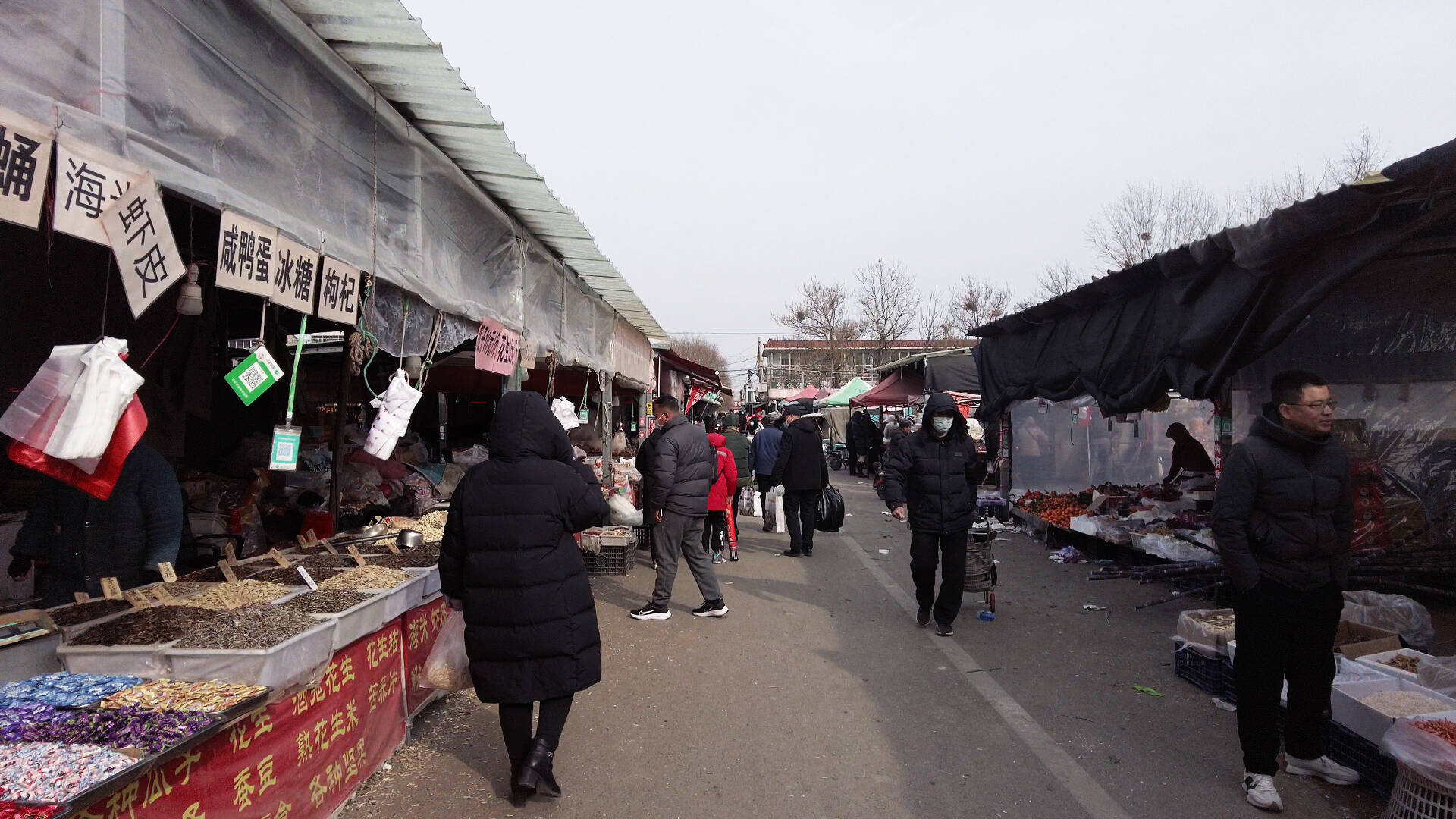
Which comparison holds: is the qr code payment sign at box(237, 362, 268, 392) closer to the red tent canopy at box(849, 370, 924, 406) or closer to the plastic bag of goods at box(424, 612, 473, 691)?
the plastic bag of goods at box(424, 612, 473, 691)

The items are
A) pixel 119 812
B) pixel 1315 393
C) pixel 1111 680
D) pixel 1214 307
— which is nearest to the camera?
pixel 119 812

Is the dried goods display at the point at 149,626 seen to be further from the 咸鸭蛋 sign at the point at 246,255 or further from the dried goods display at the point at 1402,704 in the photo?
the dried goods display at the point at 1402,704

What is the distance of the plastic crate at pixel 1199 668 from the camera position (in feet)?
16.7

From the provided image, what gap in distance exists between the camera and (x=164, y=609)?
11.6 ft

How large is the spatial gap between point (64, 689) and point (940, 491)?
5.66 meters

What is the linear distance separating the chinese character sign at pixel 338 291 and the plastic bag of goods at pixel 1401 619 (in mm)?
6938

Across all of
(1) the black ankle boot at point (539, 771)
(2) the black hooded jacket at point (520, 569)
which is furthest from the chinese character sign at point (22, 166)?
(1) the black ankle boot at point (539, 771)

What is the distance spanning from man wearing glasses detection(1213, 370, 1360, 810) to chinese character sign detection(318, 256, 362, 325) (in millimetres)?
4802

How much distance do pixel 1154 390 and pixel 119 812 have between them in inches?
296

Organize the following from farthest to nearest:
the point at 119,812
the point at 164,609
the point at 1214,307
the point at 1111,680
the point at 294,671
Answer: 1. the point at 1214,307
2. the point at 1111,680
3. the point at 164,609
4. the point at 294,671
5. the point at 119,812

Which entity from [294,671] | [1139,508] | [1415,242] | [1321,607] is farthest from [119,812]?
[1139,508]

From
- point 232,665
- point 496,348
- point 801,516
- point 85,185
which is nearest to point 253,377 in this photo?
point 85,185

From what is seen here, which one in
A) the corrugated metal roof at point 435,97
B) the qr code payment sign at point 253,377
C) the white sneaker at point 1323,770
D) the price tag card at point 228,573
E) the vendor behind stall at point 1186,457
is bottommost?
the white sneaker at point 1323,770

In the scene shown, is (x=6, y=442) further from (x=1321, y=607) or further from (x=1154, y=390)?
(x=1154, y=390)
